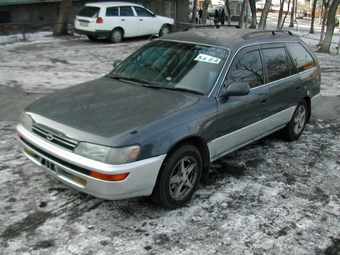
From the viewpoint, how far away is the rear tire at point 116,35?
51.3 ft

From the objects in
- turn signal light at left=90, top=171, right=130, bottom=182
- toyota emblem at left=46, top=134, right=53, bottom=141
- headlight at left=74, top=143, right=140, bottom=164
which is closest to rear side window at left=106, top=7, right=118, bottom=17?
toyota emblem at left=46, top=134, right=53, bottom=141

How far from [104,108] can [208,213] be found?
1.46 meters

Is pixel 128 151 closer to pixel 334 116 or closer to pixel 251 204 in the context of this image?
pixel 251 204

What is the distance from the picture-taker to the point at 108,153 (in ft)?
10.0

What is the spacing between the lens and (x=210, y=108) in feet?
12.6

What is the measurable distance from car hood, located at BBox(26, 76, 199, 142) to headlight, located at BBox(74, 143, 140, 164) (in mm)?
71

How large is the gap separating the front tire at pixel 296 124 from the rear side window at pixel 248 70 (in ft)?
3.87

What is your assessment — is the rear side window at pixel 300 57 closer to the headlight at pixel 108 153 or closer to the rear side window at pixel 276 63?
the rear side window at pixel 276 63

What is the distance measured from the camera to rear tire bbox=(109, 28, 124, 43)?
15641 mm

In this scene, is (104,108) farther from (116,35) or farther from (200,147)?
(116,35)

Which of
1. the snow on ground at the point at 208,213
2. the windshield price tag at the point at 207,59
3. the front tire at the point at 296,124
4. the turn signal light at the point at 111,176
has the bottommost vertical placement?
the snow on ground at the point at 208,213

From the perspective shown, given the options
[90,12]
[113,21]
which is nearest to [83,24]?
[90,12]

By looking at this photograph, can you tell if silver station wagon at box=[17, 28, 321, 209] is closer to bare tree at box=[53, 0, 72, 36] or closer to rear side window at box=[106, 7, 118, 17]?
rear side window at box=[106, 7, 118, 17]

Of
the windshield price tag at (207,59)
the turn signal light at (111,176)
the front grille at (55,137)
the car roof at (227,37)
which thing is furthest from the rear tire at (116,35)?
the turn signal light at (111,176)
